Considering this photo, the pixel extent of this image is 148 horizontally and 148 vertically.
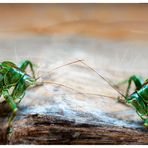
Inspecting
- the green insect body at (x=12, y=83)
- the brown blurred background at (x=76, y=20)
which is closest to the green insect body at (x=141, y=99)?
the brown blurred background at (x=76, y=20)

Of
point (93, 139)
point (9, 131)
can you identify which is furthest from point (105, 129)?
point (9, 131)

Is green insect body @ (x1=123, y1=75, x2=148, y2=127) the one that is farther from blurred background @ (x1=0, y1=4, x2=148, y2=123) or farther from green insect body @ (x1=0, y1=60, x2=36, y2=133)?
green insect body @ (x1=0, y1=60, x2=36, y2=133)

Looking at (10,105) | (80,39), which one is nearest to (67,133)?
(10,105)

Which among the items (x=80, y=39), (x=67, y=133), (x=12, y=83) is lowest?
(x=67, y=133)

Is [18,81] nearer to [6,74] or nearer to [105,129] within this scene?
[6,74]

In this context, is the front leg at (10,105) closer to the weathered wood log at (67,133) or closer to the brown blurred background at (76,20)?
the weathered wood log at (67,133)

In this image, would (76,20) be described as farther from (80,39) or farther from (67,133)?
(67,133)
